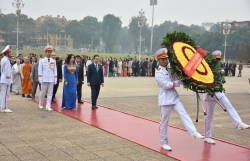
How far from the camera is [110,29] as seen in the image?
97.3 m

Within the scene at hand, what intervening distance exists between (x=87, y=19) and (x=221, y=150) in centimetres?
9042

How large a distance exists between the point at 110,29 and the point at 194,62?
93256mm

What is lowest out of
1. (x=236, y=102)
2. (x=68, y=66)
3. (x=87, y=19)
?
(x=236, y=102)

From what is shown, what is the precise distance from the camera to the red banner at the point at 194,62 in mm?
5316

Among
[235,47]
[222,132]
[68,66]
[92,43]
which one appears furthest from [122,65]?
[92,43]

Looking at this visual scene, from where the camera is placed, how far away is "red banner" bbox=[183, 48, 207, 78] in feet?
17.4

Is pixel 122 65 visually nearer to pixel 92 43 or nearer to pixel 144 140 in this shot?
pixel 144 140

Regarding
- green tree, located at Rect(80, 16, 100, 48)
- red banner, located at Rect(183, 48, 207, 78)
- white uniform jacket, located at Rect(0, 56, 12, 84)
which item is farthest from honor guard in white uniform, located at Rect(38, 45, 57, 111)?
green tree, located at Rect(80, 16, 100, 48)

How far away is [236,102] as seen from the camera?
12703 millimetres

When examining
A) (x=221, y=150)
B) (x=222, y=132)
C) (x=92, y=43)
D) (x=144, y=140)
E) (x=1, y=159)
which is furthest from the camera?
(x=92, y=43)

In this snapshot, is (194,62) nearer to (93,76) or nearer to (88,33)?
(93,76)

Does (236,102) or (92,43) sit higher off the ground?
(92,43)

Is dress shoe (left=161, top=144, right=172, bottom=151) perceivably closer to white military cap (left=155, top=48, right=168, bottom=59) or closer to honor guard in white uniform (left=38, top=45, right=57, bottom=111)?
white military cap (left=155, top=48, right=168, bottom=59)

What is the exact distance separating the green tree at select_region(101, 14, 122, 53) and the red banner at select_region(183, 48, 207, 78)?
9224 centimetres
